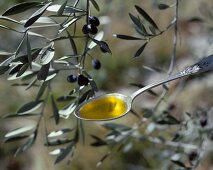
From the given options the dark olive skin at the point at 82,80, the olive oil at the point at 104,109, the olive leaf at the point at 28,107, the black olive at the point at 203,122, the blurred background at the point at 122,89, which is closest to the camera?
the olive oil at the point at 104,109

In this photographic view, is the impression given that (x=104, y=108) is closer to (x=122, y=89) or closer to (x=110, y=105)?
(x=110, y=105)

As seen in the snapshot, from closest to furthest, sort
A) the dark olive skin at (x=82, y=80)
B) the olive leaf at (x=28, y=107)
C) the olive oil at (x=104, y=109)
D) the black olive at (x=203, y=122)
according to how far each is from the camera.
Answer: the olive oil at (x=104, y=109) → the dark olive skin at (x=82, y=80) → the olive leaf at (x=28, y=107) → the black olive at (x=203, y=122)

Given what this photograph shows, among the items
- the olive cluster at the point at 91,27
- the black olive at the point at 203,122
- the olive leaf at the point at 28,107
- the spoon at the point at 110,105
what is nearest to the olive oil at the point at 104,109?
the spoon at the point at 110,105

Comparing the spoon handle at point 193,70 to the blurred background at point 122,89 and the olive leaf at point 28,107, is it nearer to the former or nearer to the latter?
the olive leaf at point 28,107

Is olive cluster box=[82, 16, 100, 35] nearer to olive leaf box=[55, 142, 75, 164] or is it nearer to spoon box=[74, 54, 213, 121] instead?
spoon box=[74, 54, 213, 121]

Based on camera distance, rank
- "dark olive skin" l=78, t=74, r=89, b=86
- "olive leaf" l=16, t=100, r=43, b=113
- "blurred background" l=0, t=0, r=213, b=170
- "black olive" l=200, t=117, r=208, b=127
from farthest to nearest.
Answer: "blurred background" l=0, t=0, r=213, b=170 < "black olive" l=200, t=117, r=208, b=127 < "olive leaf" l=16, t=100, r=43, b=113 < "dark olive skin" l=78, t=74, r=89, b=86

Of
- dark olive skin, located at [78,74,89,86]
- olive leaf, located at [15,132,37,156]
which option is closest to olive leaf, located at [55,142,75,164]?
olive leaf, located at [15,132,37,156]

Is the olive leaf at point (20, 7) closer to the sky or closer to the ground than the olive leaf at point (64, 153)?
closer to the sky

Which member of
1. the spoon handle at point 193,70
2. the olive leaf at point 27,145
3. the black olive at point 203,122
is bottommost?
the black olive at point 203,122
